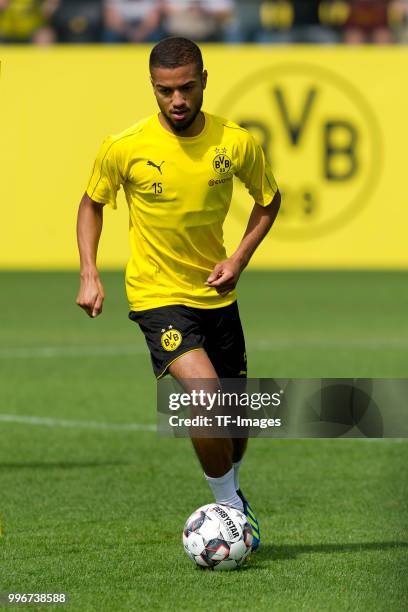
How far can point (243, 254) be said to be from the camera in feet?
19.6

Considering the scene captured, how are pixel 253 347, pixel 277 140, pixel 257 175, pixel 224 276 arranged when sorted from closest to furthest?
pixel 224 276 → pixel 257 175 → pixel 253 347 → pixel 277 140

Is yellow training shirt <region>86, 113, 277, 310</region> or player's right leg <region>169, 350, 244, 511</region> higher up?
yellow training shirt <region>86, 113, 277, 310</region>

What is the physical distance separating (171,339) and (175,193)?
0.61 meters

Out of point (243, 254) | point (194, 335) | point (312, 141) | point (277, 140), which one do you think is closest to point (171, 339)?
point (194, 335)

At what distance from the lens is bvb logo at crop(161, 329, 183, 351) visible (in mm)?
5941

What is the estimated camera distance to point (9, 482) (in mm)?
7836

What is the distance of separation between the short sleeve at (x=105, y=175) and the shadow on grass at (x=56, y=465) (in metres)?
2.67

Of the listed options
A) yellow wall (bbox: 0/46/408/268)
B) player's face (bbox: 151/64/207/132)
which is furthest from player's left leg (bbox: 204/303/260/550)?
yellow wall (bbox: 0/46/408/268)

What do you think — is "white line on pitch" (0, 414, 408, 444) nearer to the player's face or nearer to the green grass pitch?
the green grass pitch

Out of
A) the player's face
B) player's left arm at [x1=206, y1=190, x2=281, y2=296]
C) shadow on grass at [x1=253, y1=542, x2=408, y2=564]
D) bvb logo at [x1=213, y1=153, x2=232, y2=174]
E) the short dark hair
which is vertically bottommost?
shadow on grass at [x1=253, y1=542, x2=408, y2=564]

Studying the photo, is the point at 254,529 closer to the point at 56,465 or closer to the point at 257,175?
the point at 257,175

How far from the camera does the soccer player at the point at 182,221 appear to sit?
5871 millimetres

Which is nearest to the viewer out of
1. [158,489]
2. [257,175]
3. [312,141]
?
[257,175]

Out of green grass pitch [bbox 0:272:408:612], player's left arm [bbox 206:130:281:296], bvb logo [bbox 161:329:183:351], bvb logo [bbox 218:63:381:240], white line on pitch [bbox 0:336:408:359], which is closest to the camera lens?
green grass pitch [bbox 0:272:408:612]
